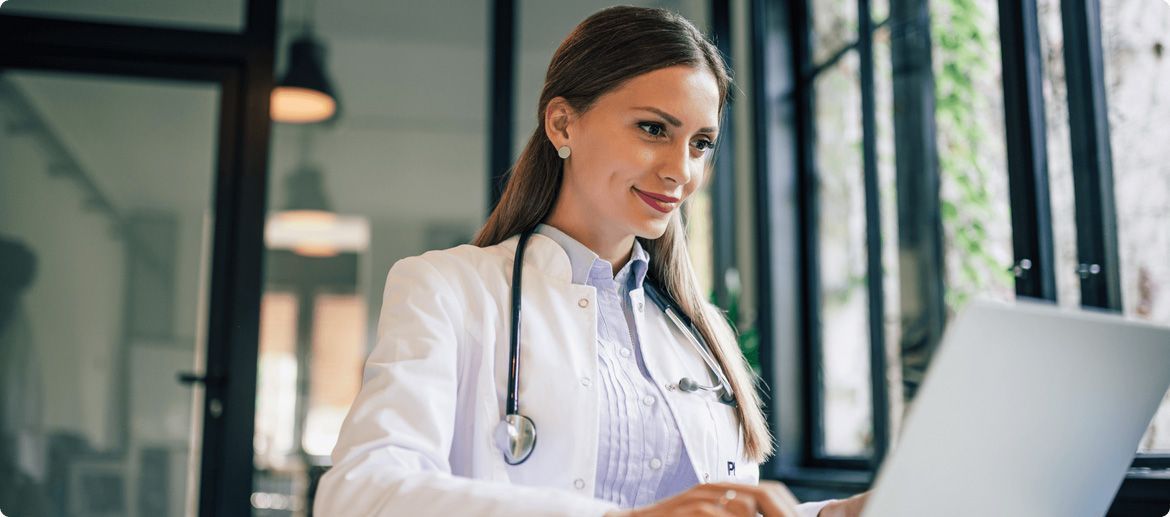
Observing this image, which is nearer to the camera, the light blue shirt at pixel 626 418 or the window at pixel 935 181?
the light blue shirt at pixel 626 418

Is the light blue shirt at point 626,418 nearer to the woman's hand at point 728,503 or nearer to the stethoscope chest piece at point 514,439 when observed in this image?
the stethoscope chest piece at point 514,439

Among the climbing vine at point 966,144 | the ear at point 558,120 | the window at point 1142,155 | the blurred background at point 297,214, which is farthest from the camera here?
the blurred background at point 297,214

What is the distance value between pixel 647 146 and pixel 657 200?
71 mm

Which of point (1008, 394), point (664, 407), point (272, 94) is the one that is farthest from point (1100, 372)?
point (272, 94)

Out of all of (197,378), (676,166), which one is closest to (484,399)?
(676,166)

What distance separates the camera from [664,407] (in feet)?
4.29

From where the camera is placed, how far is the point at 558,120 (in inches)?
57.7

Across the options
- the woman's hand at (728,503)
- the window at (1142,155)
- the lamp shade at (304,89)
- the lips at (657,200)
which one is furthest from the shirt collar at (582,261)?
the lamp shade at (304,89)

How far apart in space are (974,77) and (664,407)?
70.9 inches

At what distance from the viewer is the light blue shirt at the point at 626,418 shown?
1238mm

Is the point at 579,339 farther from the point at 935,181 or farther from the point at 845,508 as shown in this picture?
the point at 935,181

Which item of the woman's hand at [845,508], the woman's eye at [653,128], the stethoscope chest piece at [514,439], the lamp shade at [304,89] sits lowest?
the woman's hand at [845,508]

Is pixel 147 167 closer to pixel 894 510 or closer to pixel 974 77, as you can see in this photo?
pixel 974 77

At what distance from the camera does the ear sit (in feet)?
4.75
